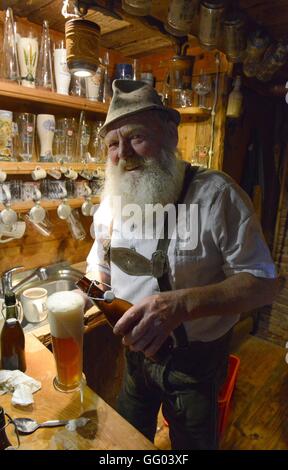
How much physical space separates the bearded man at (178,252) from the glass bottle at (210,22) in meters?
0.55

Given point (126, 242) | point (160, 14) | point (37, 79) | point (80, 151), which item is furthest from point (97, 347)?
point (160, 14)

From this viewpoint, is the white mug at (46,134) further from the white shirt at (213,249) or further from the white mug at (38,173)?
the white shirt at (213,249)

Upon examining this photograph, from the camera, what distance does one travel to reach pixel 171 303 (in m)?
0.80

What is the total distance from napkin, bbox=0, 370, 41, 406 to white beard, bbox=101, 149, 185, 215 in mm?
674

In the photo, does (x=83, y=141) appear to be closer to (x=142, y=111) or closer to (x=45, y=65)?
(x=45, y=65)

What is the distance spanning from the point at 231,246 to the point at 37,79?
1.17m

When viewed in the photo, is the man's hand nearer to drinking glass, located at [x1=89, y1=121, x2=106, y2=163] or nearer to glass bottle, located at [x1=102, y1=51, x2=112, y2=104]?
drinking glass, located at [x1=89, y1=121, x2=106, y2=163]

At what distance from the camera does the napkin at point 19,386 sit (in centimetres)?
80

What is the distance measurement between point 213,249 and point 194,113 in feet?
3.71

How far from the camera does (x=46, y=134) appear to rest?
1439mm

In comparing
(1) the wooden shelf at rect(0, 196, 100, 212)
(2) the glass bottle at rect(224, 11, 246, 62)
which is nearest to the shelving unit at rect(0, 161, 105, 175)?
(1) the wooden shelf at rect(0, 196, 100, 212)

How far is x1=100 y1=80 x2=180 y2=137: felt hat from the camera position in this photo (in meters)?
1.03

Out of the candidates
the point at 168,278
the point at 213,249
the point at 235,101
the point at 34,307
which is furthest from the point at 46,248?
the point at 235,101

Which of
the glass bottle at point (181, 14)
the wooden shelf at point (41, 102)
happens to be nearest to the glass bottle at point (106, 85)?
the wooden shelf at point (41, 102)
